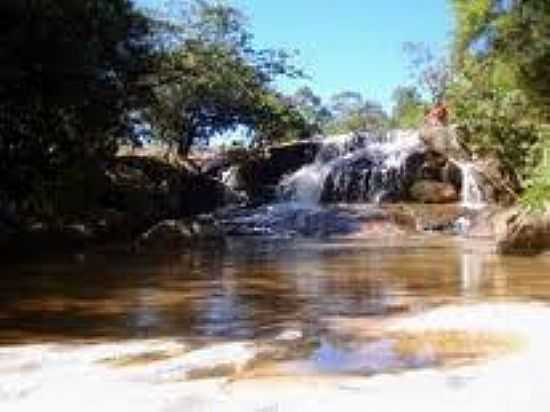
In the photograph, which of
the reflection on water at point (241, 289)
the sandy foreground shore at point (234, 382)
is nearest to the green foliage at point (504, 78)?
the reflection on water at point (241, 289)

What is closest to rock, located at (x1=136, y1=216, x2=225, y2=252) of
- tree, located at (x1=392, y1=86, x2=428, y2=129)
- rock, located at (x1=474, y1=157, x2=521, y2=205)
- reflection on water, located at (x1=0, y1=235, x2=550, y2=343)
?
reflection on water, located at (x1=0, y1=235, x2=550, y2=343)

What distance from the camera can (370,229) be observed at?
28828mm

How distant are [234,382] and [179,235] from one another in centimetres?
2029

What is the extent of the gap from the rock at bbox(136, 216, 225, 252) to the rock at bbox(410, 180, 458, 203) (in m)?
7.75

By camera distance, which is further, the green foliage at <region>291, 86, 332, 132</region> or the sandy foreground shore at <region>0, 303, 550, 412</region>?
the green foliage at <region>291, 86, 332, 132</region>

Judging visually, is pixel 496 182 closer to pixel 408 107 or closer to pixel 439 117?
pixel 439 117

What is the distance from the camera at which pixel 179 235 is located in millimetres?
27609

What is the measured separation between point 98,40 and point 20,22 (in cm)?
264

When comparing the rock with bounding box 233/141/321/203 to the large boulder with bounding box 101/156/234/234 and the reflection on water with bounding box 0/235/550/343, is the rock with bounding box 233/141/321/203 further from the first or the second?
the reflection on water with bounding box 0/235/550/343

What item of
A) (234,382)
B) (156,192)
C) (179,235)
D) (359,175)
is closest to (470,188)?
(359,175)

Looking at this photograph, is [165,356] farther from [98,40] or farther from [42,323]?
[98,40]

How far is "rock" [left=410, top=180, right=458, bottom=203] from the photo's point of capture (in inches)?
1372

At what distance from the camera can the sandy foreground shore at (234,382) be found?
21.9ft

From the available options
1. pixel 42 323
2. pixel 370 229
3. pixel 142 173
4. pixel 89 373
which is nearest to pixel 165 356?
pixel 89 373
